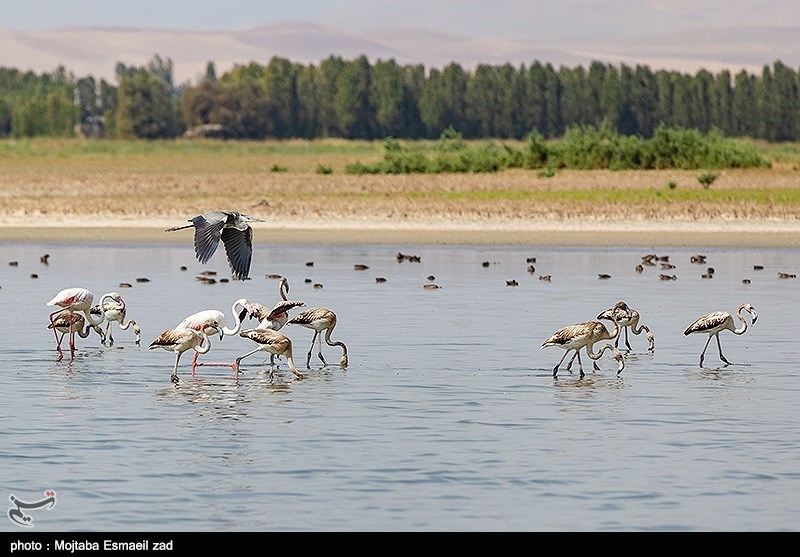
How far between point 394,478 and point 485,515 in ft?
4.03

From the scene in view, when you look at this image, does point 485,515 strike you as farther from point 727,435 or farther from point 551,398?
point 551,398

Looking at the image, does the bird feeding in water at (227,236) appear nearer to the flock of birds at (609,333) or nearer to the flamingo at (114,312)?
the flamingo at (114,312)

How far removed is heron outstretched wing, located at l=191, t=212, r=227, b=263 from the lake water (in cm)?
133

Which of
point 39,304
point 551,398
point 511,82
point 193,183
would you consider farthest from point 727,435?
point 511,82

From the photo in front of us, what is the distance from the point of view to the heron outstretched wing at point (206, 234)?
17.0 m

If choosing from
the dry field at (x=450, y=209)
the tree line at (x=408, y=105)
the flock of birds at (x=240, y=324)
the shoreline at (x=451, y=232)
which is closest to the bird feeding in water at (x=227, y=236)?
the flock of birds at (x=240, y=324)

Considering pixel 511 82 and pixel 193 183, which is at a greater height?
pixel 511 82

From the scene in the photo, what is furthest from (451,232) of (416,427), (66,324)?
(416,427)

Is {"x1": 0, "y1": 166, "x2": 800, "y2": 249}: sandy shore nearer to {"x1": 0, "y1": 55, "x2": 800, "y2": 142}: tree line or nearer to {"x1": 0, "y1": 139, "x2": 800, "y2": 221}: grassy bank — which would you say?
{"x1": 0, "y1": 139, "x2": 800, "y2": 221}: grassy bank

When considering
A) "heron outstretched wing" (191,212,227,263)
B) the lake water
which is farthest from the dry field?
"heron outstretched wing" (191,212,227,263)

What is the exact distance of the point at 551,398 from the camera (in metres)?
15.3

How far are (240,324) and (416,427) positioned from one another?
4.00 meters

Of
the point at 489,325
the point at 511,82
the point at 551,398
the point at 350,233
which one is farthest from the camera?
the point at 511,82

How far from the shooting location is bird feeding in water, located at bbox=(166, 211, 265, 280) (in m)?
17.1
